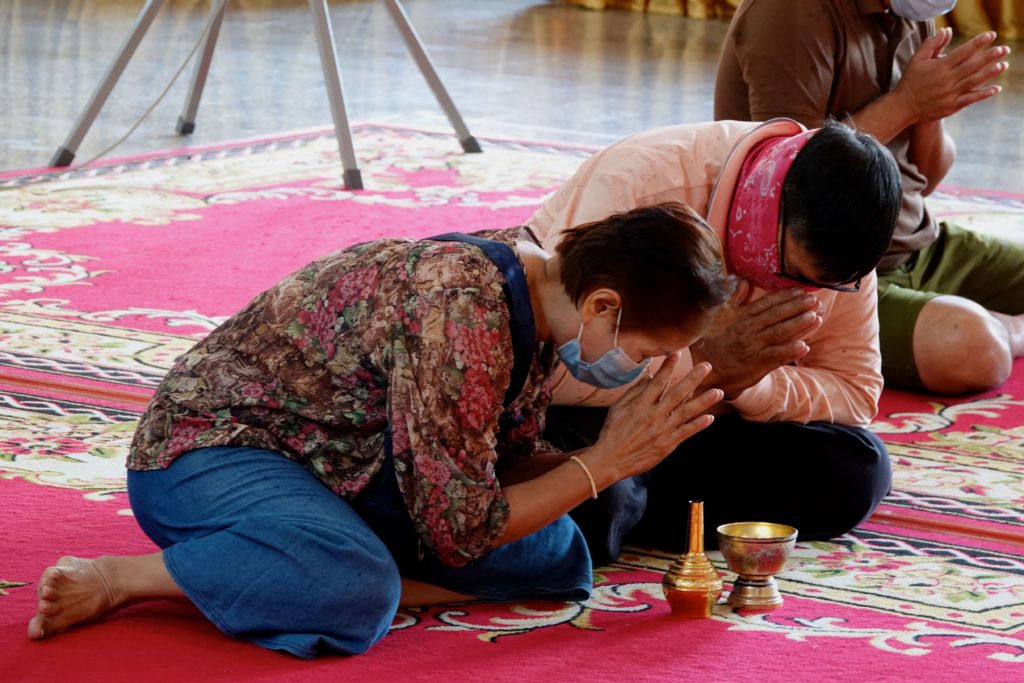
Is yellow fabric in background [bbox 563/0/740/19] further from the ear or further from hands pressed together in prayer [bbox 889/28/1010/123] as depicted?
the ear

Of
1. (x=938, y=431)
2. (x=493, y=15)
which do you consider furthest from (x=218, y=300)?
(x=493, y=15)

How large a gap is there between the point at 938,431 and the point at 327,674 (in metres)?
1.59

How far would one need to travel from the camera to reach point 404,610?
6.49 ft

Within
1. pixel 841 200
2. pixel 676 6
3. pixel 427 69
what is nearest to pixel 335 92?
pixel 427 69

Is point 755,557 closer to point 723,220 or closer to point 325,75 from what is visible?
point 723,220

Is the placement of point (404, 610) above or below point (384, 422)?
below

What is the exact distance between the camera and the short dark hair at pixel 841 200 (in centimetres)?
198

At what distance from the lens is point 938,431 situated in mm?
2918

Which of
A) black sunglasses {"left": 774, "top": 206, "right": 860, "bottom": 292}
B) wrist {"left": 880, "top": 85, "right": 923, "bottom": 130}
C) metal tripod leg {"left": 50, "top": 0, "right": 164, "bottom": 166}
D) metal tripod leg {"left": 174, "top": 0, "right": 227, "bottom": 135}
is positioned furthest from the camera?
metal tripod leg {"left": 174, "top": 0, "right": 227, "bottom": 135}

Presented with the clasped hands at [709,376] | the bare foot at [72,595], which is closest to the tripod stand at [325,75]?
the clasped hands at [709,376]

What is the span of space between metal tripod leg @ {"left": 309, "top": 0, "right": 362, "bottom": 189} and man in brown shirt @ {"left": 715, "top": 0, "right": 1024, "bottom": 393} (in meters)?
2.10

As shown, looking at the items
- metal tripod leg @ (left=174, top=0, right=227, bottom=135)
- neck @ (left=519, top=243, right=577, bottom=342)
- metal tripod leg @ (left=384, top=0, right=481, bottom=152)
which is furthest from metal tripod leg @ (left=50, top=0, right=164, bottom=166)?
neck @ (left=519, top=243, right=577, bottom=342)

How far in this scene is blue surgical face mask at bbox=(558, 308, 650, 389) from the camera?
1727mm

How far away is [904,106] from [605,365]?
133 centimetres
